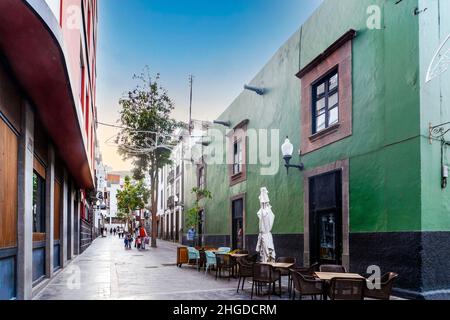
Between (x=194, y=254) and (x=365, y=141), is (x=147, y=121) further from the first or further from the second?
(x=365, y=141)

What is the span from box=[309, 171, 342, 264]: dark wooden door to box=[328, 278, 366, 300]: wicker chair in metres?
5.08

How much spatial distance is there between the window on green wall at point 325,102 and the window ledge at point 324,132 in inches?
4.5

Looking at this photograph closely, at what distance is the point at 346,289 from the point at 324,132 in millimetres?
6643

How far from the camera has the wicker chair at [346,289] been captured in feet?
22.9

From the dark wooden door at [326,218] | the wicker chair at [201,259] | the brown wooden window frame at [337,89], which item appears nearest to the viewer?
the brown wooden window frame at [337,89]

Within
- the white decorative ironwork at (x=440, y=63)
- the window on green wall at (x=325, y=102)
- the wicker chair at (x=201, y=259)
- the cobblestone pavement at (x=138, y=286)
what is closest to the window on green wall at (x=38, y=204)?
the cobblestone pavement at (x=138, y=286)

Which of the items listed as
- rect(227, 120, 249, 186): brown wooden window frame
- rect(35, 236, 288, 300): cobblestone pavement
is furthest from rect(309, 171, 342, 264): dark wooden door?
rect(227, 120, 249, 186): brown wooden window frame

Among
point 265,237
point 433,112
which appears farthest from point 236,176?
point 433,112

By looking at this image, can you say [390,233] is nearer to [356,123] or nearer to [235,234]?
[356,123]

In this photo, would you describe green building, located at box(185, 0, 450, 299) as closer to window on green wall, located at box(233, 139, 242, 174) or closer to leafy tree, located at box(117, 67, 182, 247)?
window on green wall, located at box(233, 139, 242, 174)

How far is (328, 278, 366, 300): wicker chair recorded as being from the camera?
697 centimetres

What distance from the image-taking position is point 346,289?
7.02 m

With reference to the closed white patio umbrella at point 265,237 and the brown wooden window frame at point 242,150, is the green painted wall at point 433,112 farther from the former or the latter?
the brown wooden window frame at point 242,150
